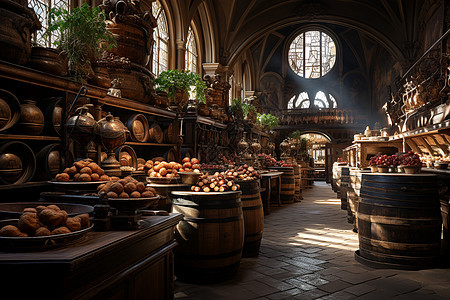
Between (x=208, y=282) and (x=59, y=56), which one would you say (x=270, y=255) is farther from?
(x=59, y=56)

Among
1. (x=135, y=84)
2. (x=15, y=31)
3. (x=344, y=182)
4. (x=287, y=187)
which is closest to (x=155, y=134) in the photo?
(x=135, y=84)

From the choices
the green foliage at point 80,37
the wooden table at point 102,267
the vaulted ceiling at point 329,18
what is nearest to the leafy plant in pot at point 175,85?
the green foliage at point 80,37

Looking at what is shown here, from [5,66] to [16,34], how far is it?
34 centimetres

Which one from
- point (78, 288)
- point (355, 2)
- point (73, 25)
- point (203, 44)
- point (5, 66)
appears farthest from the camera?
point (355, 2)

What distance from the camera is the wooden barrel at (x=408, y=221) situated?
3812 mm

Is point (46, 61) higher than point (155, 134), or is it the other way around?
point (46, 61)

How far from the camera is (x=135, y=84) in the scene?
17.3 ft

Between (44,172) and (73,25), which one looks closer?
(44,172)

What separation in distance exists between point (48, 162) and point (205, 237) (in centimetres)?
172

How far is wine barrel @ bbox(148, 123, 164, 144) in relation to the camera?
5789mm

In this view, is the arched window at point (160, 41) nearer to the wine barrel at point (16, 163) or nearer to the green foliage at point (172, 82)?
the green foliage at point (172, 82)

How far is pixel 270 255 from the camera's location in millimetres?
4586

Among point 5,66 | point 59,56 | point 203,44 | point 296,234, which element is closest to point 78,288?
point 5,66

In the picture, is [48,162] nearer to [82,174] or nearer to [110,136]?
[110,136]
